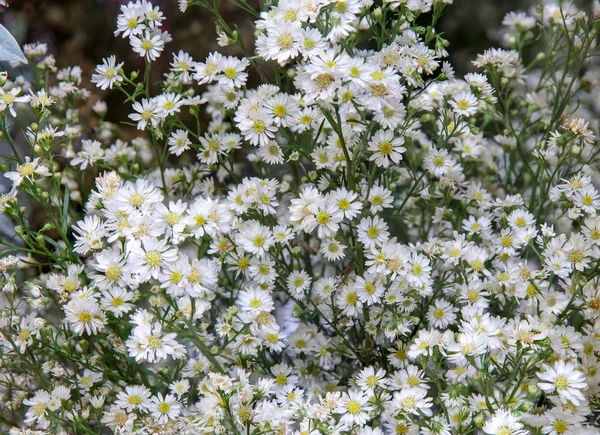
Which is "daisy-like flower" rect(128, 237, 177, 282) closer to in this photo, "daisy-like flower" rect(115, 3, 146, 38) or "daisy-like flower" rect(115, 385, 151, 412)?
"daisy-like flower" rect(115, 385, 151, 412)

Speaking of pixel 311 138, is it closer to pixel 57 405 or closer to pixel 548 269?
pixel 548 269

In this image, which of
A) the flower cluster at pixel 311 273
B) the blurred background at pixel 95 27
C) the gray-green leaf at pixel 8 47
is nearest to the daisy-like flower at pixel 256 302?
the flower cluster at pixel 311 273

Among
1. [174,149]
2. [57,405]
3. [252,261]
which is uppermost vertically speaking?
[174,149]

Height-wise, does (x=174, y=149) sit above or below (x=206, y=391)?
above

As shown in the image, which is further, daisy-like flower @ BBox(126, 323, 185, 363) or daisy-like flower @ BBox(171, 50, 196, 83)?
daisy-like flower @ BBox(171, 50, 196, 83)

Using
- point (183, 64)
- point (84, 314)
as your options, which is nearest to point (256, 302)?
point (84, 314)

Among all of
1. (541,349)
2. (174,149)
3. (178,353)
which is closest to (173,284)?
(178,353)

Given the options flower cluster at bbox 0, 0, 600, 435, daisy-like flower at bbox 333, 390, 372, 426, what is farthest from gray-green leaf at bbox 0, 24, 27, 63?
daisy-like flower at bbox 333, 390, 372, 426

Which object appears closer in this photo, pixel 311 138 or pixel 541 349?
pixel 541 349
